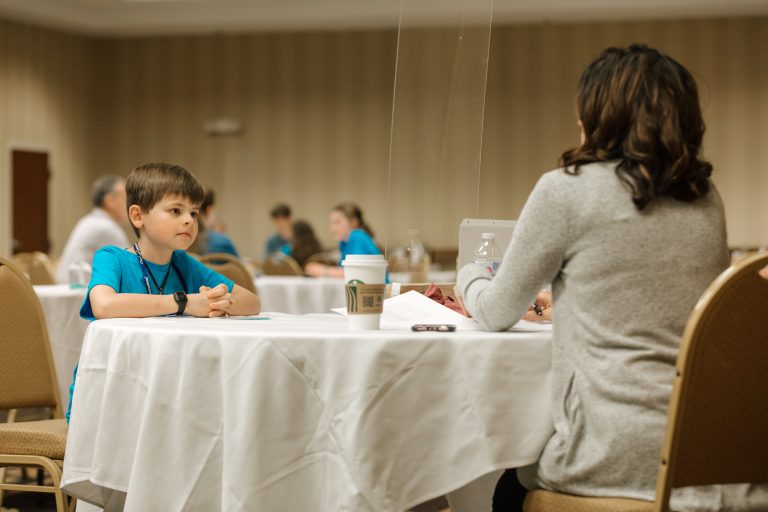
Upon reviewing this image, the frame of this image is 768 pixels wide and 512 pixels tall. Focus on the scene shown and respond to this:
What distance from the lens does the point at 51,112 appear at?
1173 centimetres

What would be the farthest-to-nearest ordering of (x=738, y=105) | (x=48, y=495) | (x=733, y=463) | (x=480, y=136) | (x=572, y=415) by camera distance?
(x=738, y=105)
(x=48, y=495)
(x=480, y=136)
(x=572, y=415)
(x=733, y=463)

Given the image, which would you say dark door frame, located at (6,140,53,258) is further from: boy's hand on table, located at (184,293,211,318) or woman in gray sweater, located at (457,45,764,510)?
woman in gray sweater, located at (457,45,764,510)

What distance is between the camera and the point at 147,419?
1.73m

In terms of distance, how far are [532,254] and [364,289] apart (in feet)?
1.09

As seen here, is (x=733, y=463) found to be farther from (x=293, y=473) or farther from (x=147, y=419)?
(x=147, y=419)

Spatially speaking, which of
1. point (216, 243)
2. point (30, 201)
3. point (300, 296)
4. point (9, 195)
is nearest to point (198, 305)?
point (300, 296)

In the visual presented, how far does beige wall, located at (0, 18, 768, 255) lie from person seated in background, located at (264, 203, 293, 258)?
1.35 m

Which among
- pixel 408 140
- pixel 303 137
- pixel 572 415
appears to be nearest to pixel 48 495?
pixel 408 140

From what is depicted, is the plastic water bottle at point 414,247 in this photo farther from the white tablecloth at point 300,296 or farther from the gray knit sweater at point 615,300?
the white tablecloth at point 300,296

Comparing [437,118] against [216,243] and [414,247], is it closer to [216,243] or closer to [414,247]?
[414,247]

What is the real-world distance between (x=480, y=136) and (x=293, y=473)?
1.69m

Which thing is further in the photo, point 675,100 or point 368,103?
point 368,103

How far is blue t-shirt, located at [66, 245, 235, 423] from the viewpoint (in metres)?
2.24

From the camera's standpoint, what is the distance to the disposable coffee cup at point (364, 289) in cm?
177
